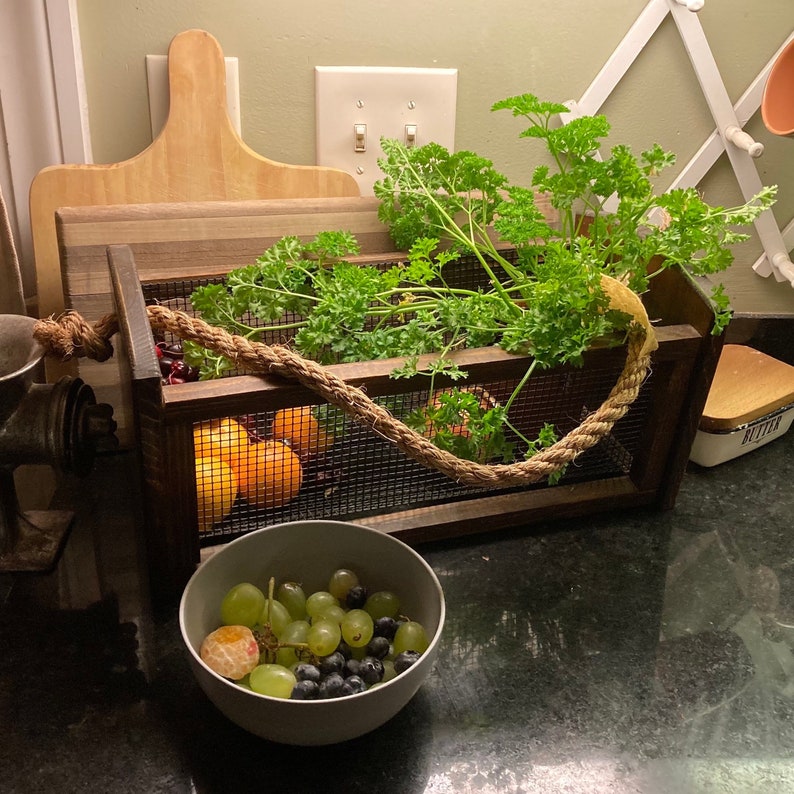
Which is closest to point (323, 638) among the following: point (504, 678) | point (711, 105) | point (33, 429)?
point (504, 678)

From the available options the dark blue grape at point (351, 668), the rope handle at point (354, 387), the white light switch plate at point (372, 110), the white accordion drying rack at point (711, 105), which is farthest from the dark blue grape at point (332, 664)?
the white accordion drying rack at point (711, 105)

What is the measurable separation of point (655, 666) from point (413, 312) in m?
0.47

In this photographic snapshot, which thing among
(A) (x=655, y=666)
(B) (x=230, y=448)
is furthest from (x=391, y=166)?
(A) (x=655, y=666)

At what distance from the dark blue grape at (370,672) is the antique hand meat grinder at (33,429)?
14.7 inches

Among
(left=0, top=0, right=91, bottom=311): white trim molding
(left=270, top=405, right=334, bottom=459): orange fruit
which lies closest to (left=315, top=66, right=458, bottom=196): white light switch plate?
(left=0, top=0, right=91, bottom=311): white trim molding

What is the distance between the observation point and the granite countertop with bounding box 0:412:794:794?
2.08 ft

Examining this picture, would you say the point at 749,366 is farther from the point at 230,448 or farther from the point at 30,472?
the point at 30,472

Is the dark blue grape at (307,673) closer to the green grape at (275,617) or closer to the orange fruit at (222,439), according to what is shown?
the green grape at (275,617)

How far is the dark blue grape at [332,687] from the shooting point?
2.01 ft

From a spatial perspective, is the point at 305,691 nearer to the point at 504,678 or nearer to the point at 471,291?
the point at 504,678

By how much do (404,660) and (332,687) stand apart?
6cm

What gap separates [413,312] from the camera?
37.0 inches

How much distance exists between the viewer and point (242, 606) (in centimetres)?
68

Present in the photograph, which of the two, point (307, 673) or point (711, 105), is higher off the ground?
point (711, 105)
